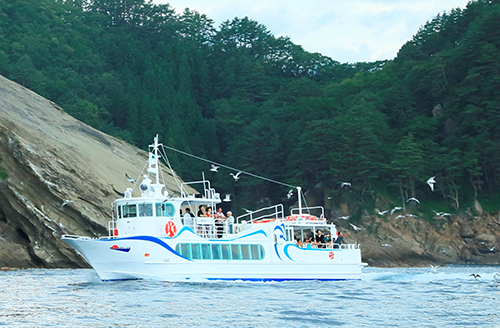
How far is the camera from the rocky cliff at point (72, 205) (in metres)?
48.2

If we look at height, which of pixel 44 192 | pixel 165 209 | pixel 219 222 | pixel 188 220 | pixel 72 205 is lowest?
pixel 219 222

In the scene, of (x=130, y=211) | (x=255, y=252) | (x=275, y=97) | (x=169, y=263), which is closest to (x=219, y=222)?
(x=255, y=252)

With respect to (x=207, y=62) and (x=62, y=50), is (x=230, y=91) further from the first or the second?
(x=62, y=50)

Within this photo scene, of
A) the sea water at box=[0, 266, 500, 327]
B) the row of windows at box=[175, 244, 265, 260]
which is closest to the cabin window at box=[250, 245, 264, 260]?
the row of windows at box=[175, 244, 265, 260]

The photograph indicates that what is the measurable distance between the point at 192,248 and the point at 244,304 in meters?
8.01

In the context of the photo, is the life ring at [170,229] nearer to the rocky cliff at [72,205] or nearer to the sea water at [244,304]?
the sea water at [244,304]

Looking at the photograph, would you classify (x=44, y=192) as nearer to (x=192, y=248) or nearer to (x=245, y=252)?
(x=192, y=248)

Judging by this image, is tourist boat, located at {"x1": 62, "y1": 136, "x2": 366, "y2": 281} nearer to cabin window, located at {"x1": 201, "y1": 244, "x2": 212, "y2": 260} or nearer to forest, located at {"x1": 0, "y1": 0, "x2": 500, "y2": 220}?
cabin window, located at {"x1": 201, "y1": 244, "x2": 212, "y2": 260}

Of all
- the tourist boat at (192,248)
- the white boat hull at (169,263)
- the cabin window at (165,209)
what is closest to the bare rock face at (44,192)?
the tourist boat at (192,248)

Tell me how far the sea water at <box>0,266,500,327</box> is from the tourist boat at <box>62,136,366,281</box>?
702 millimetres

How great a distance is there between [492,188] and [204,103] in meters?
54.7

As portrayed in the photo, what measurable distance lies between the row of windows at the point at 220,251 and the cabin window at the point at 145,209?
6.50ft

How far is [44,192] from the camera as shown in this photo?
49.3 meters

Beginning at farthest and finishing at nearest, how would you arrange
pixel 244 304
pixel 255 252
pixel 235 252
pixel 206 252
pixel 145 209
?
1. pixel 255 252
2. pixel 235 252
3. pixel 206 252
4. pixel 145 209
5. pixel 244 304
